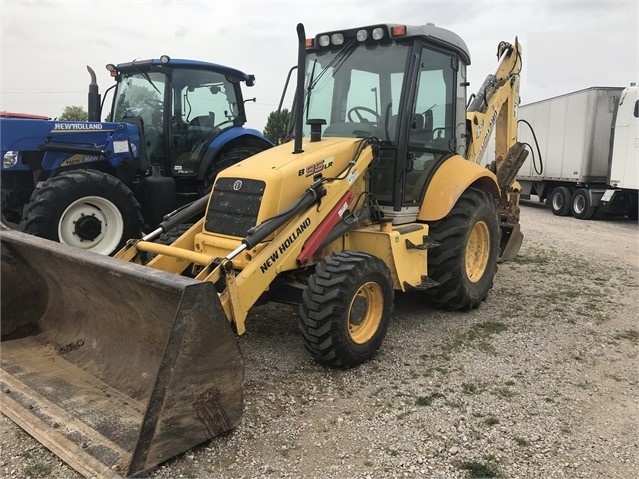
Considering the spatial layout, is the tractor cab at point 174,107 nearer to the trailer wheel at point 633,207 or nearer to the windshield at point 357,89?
the windshield at point 357,89

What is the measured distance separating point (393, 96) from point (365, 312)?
200 centimetres

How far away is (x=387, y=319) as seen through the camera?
4.09m

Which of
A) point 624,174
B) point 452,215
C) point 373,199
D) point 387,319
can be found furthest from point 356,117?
point 624,174

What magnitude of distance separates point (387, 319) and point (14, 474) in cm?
258

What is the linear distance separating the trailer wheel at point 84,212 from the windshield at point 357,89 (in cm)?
237

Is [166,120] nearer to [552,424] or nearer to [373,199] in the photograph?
[373,199]

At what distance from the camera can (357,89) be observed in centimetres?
492

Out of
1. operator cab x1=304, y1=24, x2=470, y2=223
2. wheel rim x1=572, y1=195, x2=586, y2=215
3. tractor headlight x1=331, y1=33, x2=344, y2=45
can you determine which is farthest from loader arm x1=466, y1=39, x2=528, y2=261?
wheel rim x1=572, y1=195, x2=586, y2=215

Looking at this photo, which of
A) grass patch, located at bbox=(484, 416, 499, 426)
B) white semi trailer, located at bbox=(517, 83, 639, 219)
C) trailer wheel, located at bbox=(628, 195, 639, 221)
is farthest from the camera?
trailer wheel, located at bbox=(628, 195, 639, 221)

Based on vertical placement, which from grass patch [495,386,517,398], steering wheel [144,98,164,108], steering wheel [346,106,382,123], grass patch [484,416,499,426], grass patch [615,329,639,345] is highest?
steering wheel [144,98,164,108]

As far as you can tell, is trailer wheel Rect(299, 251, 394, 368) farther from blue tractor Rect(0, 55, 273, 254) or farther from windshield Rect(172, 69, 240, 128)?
windshield Rect(172, 69, 240, 128)

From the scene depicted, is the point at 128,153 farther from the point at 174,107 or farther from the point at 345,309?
the point at 345,309

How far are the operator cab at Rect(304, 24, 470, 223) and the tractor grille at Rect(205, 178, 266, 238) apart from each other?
124 centimetres

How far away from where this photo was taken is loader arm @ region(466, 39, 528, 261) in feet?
21.0
